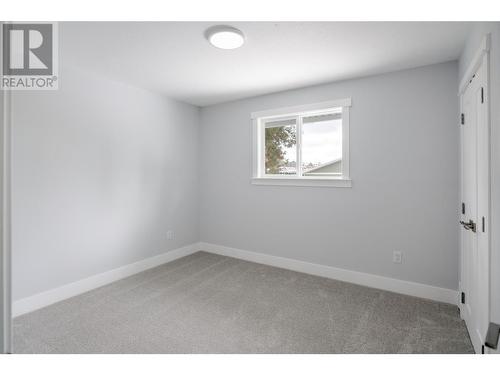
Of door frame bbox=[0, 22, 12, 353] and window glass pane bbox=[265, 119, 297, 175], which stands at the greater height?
window glass pane bbox=[265, 119, 297, 175]

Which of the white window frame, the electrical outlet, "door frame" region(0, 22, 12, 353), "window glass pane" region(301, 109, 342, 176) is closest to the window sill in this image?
the white window frame

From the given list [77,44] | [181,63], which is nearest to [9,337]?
[77,44]

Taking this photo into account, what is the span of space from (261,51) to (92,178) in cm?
235

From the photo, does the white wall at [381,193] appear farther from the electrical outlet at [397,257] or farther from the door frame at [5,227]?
the door frame at [5,227]

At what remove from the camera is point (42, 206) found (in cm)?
267

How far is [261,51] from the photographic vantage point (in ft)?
8.25

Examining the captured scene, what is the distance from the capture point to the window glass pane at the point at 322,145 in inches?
136

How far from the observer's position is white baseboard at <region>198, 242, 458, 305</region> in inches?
108

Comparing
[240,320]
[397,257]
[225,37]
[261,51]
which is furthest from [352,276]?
[225,37]

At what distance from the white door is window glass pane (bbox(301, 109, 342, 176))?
1.30 metres

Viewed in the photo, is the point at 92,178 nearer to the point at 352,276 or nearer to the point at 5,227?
the point at 5,227

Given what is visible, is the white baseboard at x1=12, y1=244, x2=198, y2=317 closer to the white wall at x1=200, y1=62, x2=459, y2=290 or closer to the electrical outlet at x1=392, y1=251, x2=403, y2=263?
the white wall at x1=200, y1=62, x2=459, y2=290

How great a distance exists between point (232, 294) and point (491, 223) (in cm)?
234

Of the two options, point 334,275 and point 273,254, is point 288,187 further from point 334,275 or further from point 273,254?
point 334,275
